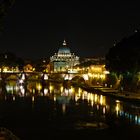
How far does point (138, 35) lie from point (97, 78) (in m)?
32.4

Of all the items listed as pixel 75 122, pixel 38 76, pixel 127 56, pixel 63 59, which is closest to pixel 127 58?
pixel 127 56

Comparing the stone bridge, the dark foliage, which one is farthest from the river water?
the stone bridge

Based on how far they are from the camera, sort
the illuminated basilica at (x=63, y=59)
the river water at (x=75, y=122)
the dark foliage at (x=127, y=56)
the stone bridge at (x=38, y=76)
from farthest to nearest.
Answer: the illuminated basilica at (x=63, y=59), the stone bridge at (x=38, y=76), the dark foliage at (x=127, y=56), the river water at (x=75, y=122)

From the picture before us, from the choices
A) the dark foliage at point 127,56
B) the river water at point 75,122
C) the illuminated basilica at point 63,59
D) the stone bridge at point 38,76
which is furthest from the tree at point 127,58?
the illuminated basilica at point 63,59

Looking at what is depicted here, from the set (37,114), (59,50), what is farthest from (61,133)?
(59,50)

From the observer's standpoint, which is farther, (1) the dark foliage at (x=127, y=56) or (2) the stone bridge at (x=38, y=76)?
(2) the stone bridge at (x=38, y=76)

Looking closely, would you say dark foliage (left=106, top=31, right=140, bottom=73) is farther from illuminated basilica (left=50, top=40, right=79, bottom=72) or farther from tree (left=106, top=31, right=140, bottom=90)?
illuminated basilica (left=50, top=40, right=79, bottom=72)

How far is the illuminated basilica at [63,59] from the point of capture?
144500mm

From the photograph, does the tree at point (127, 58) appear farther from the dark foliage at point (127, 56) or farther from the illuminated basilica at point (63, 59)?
the illuminated basilica at point (63, 59)

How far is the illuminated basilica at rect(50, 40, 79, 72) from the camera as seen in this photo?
144500 mm

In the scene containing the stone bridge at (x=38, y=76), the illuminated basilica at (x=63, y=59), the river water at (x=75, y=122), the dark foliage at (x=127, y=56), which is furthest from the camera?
the illuminated basilica at (x=63, y=59)

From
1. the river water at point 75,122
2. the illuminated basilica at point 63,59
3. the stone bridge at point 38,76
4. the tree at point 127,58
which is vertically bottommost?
the river water at point 75,122

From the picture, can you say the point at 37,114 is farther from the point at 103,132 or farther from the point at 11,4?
the point at 11,4

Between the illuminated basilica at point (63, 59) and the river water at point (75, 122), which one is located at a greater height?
the illuminated basilica at point (63, 59)
